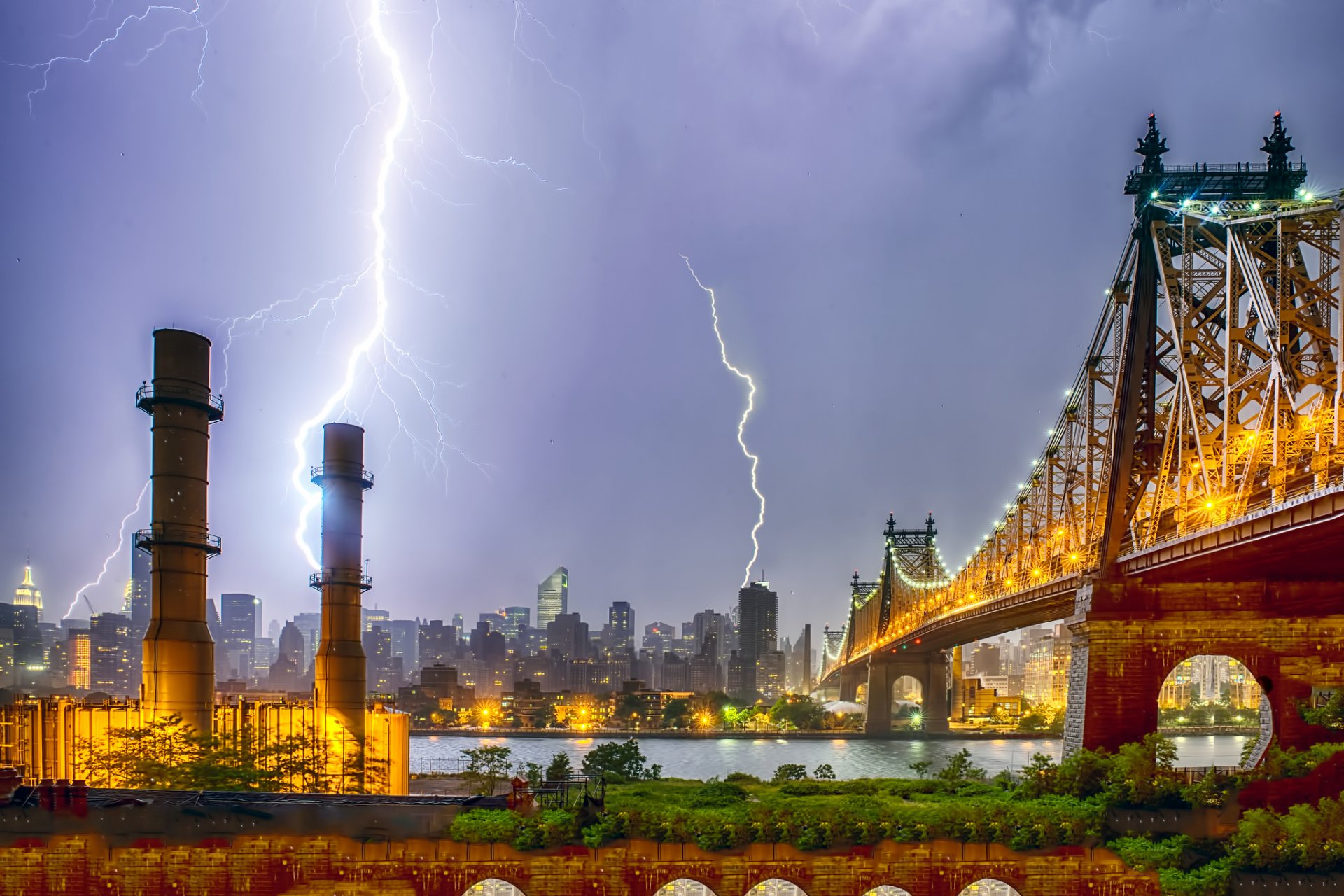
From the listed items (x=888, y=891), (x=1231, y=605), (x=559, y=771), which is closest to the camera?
(x=888, y=891)

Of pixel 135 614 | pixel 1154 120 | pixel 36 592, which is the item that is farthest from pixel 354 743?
pixel 36 592

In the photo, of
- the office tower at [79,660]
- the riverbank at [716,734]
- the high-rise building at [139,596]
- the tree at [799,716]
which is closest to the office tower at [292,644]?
the high-rise building at [139,596]

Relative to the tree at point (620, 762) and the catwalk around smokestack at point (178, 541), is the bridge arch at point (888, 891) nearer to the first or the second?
the tree at point (620, 762)

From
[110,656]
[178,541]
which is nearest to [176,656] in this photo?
[178,541]

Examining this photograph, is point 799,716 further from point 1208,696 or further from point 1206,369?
point 1208,696

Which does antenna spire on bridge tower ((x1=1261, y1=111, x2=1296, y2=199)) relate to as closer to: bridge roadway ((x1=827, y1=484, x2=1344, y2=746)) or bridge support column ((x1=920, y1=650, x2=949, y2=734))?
bridge roadway ((x1=827, y1=484, x2=1344, y2=746))

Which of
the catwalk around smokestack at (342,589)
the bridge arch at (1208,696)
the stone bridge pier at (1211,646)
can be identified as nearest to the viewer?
the stone bridge pier at (1211,646)
